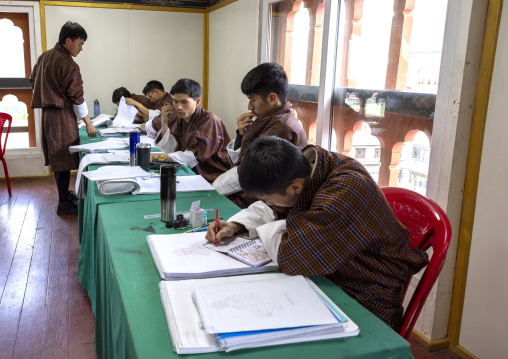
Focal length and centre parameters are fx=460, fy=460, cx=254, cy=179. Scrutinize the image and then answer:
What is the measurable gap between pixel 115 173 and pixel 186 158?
0.53 metres

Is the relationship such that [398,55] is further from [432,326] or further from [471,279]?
[432,326]

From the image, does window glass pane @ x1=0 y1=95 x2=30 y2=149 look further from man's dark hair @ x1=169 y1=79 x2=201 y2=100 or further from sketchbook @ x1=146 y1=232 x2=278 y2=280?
sketchbook @ x1=146 y1=232 x2=278 y2=280

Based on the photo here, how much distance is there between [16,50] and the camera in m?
4.97

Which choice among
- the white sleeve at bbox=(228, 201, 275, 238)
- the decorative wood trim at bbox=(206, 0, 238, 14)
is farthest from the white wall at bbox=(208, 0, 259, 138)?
the white sleeve at bbox=(228, 201, 275, 238)

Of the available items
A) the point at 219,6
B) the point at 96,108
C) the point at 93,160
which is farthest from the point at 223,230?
the point at 96,108

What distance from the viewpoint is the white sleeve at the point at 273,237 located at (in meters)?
1.21

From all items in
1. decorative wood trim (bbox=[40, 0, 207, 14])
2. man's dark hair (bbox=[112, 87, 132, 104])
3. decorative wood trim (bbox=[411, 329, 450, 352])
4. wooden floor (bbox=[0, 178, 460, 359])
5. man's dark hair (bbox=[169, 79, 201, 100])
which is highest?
decorative wood trim (bbox=[40, 0, 207, 14])

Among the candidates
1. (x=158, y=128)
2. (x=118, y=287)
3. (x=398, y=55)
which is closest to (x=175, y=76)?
(x=158, y=128)

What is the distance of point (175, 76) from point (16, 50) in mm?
1713

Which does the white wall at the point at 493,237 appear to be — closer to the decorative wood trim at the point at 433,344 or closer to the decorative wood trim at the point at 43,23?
the decorative wood trim at the point at 433,344

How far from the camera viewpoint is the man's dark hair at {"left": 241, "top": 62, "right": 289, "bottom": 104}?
202 centimetres

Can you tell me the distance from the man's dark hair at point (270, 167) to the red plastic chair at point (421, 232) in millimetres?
426

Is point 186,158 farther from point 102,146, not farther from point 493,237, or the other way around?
point 493,237

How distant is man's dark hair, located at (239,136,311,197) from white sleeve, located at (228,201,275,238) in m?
0.27
